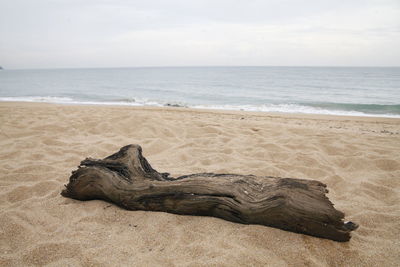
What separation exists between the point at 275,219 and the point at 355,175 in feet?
6.96

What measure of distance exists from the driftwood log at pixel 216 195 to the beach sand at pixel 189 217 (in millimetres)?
88

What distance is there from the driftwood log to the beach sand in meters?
0.09

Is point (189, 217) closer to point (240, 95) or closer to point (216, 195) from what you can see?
point (216, 195)

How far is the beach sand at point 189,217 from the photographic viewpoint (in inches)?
84.1

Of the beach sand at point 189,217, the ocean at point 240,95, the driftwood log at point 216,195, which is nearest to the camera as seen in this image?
the beach sand at point 189,217

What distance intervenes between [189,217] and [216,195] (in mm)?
347

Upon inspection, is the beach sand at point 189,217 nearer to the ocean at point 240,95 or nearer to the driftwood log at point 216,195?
the driftwood log at point 216,195

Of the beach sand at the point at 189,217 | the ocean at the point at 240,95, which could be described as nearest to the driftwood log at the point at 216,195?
the beach sand at the point at 189,217

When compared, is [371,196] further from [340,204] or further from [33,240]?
[33,240]

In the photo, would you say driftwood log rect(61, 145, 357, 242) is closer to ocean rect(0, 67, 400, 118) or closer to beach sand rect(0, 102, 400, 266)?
beach sand rect(0, 102, 400, 266)

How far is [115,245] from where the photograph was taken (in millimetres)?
2262

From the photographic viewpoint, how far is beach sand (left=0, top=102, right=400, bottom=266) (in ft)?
7.01

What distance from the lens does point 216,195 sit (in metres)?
2.62

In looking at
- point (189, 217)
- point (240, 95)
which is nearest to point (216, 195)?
point (189, 217)
